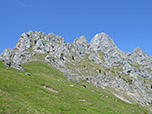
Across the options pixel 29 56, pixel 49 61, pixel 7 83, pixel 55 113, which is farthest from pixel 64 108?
pixel 29 56

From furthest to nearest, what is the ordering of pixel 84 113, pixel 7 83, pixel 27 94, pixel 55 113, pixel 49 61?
pixel 49 61, pixel 7 83, pixel 27 94, pixel 84 113, pixel 55 113

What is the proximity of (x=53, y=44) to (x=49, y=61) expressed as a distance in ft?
171

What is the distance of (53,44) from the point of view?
565ft

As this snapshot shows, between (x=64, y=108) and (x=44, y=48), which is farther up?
(x=44, y=48)

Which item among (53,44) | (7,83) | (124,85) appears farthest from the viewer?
(53,44)

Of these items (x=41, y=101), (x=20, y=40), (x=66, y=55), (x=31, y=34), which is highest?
(x=31, y=34)

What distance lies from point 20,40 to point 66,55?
59.3m

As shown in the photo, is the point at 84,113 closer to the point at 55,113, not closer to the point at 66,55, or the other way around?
the point at 55,113

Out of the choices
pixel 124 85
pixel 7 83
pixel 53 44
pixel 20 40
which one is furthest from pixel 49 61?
pixel 7 83

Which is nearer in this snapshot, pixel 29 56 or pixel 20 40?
pixel 29 56

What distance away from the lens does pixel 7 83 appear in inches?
1391

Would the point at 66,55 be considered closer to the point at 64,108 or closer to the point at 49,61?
the point at 49,61

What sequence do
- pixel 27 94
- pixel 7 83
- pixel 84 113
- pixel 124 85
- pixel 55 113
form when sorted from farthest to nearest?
pixel 124 85
pixel 7 83
pixel 27 94
pixel 84 113
pixel 55 113

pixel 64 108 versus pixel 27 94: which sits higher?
pixel 27 94
